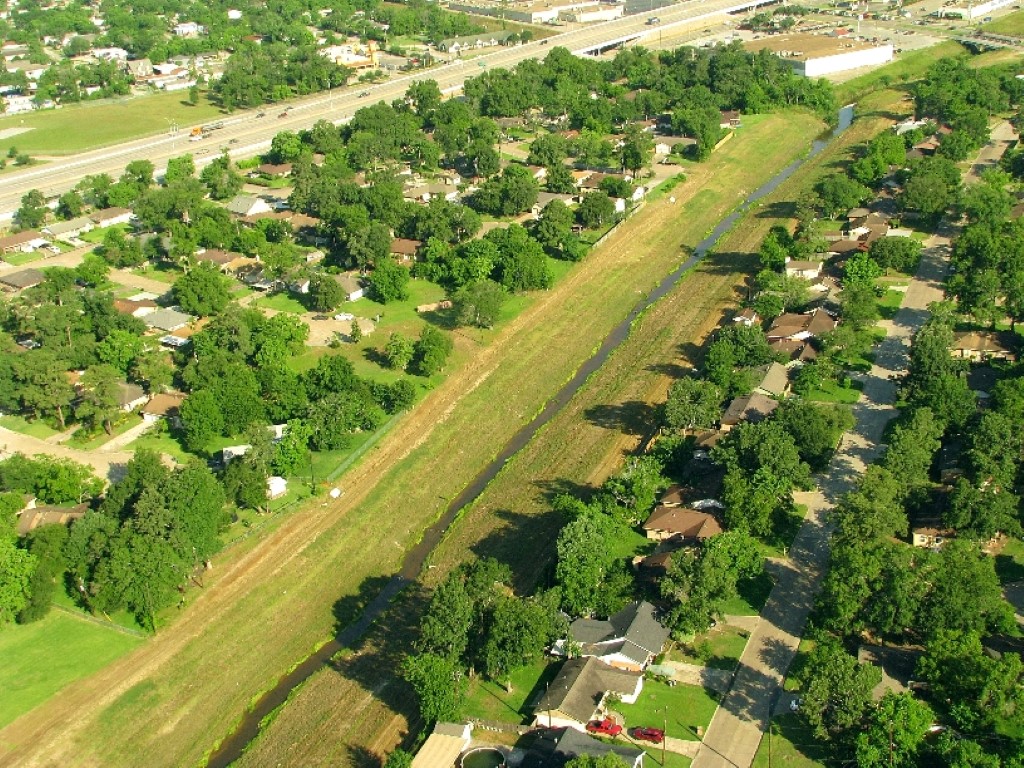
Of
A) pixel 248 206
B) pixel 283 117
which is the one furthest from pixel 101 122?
pixel 248 206

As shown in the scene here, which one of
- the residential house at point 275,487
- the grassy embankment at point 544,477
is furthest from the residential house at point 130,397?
the grassy embankment at point 544,477

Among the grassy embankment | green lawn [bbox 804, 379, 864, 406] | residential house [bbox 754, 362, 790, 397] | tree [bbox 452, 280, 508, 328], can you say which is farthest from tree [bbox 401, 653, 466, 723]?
tree [bbox 452, 280, 508, 328]

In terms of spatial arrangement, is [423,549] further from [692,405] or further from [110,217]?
[110,217]

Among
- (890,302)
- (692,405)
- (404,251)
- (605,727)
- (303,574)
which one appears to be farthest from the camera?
(404,251)

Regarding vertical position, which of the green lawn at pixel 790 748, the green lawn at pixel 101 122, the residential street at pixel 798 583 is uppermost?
the green lawn at pixel 790 748

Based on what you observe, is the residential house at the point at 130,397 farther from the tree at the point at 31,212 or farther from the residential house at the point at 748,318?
the residential house at the point at 748,318
